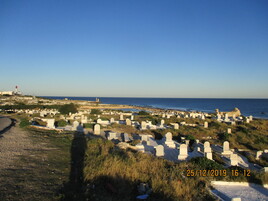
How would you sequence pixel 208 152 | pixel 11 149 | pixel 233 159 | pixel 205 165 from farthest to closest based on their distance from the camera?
1. pixel 208 152
2. pixel 233 159
3. pixel 11 149
4. pixel 205 165

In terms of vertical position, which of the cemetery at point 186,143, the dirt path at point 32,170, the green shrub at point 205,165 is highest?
the dirt path at point 32,170

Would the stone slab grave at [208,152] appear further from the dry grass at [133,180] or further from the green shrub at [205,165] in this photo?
the dry grass at [133,180]

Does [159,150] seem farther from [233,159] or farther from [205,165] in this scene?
[233,159]

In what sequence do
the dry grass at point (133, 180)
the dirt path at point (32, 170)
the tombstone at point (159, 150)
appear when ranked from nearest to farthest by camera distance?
the dirt path at point (32, 170)
the dry grass at point (133, 180)
the tombstone at point (159, 150)

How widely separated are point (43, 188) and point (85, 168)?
1.67 metres

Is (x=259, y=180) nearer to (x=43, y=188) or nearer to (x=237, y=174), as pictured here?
(x=237, y=174)

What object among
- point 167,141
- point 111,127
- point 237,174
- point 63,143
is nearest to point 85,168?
point 63,143

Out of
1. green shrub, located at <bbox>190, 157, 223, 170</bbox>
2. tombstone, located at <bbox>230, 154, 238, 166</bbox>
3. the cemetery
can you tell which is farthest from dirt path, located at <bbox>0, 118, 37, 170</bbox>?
tombstone, located at <bbox>230, 154, 238, 166</bbox>

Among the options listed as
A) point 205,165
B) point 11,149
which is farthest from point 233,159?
point 11,149
